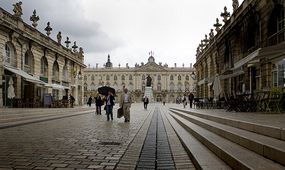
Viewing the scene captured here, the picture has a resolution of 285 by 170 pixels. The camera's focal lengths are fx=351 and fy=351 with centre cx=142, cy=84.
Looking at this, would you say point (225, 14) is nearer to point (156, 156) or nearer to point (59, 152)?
point (156, 156)

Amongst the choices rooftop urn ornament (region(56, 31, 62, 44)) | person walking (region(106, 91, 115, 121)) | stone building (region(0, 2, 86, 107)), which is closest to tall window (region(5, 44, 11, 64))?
stone building (region(0, 2, 86, 107))

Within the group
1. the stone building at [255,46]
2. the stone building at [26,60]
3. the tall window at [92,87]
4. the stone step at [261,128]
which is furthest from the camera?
the tall window at [92,87]

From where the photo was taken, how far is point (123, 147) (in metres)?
7.89

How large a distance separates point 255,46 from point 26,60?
21663 millimetres

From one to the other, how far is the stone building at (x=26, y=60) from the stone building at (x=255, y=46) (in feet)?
Result: 56.4

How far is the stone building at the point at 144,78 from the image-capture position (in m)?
142

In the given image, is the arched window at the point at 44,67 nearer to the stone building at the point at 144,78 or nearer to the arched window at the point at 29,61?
the arched window at the point at 29,61

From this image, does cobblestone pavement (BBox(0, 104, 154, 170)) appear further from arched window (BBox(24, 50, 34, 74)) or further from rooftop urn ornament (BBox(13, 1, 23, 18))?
arched window (BBox(24, 50, 34, 74))

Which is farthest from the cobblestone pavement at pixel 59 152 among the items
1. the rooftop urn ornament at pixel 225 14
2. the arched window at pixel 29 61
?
the rooftop urn ornament at pixel 225 14

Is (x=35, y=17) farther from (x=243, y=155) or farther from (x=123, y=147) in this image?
(x=243, y=155)

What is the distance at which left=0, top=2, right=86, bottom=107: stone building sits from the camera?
27938 mm

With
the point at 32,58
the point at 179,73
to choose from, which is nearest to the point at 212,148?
the point at 32,58

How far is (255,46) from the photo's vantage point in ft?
73.6

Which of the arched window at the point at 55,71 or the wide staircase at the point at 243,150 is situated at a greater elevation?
the arched window at the point at 55,71
